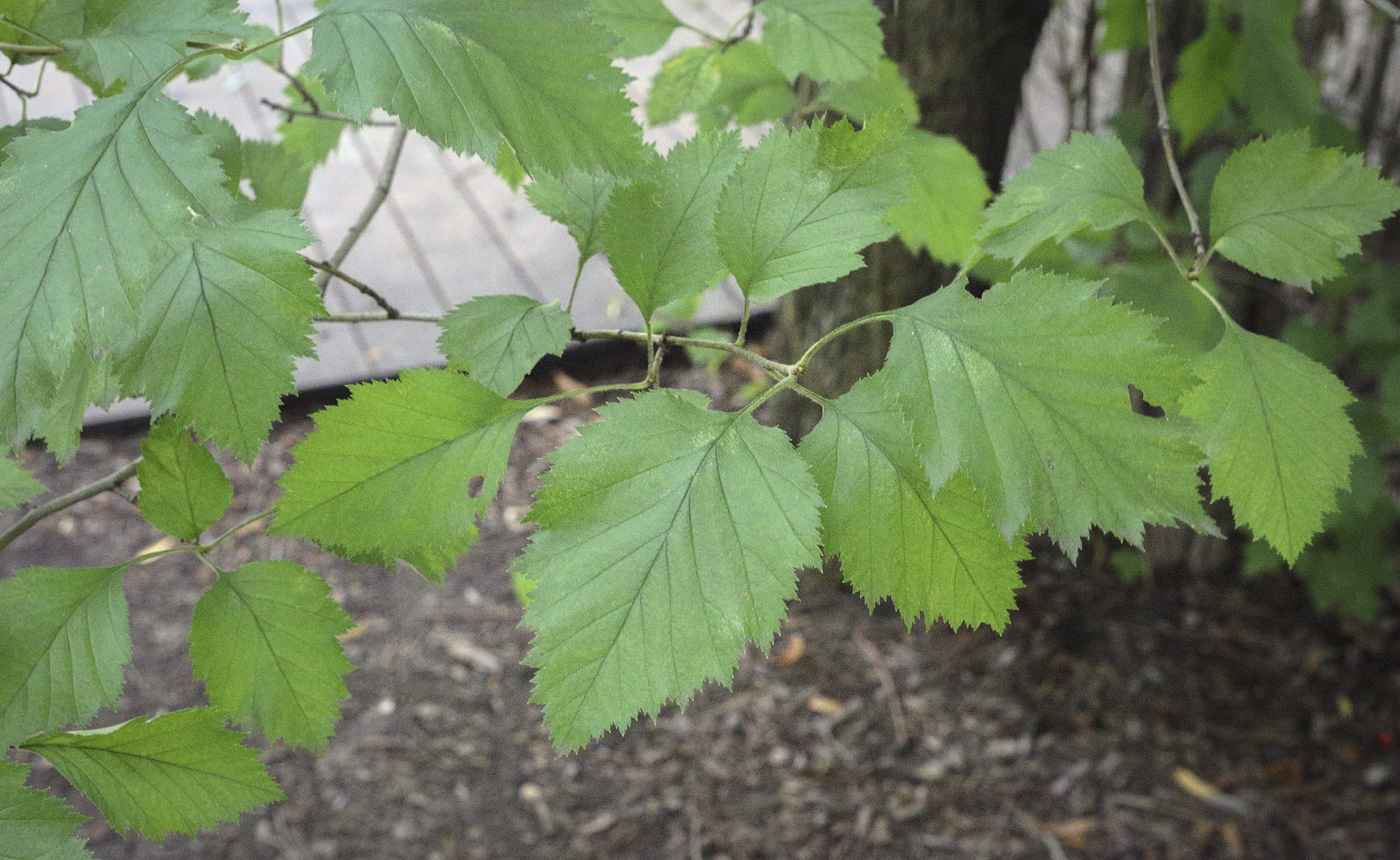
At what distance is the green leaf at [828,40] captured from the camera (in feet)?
3.27

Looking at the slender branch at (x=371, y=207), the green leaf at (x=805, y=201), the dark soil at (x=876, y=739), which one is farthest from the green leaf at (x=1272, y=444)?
the dark soil at (x=876, y=739)

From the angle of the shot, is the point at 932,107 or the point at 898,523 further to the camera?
the point at 932,107

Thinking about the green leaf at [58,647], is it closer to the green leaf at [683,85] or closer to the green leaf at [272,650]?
the green leaf at [272,650]

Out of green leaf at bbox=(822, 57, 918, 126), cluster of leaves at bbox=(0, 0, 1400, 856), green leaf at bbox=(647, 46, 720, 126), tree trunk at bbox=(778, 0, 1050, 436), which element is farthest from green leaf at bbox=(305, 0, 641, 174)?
tree trunk at bbox=(778, 0, 1050, 436)

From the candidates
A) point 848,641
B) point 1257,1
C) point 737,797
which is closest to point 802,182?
point 1257,1

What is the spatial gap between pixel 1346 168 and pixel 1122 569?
171 centimetres

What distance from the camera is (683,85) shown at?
1100 mm

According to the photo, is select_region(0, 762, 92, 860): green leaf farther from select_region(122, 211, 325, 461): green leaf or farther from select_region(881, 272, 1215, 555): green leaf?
select_region(881, 272, 1215, 555): green leaf

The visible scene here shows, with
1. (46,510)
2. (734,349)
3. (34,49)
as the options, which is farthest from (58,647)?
(734,349)

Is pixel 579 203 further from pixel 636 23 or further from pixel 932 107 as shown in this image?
pixel 932 107

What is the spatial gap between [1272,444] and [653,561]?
45cm

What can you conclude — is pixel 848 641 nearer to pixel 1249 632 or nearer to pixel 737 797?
pixel 737 797


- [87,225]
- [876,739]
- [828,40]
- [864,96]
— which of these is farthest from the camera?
[876,739]

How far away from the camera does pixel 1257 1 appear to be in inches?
60.7
